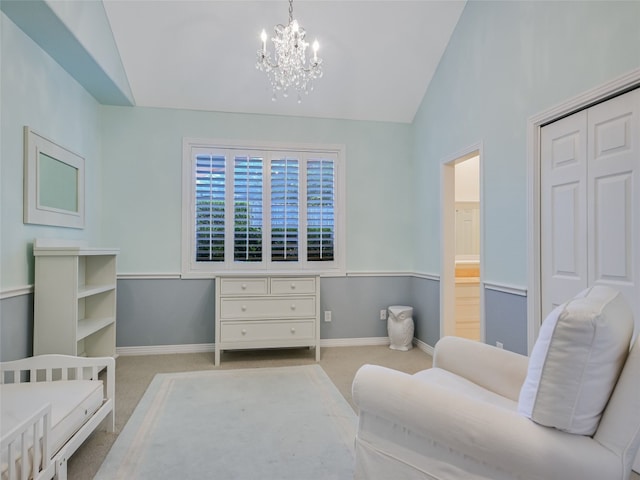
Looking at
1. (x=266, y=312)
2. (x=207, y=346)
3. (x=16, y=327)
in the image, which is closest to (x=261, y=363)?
(x=266, y=312)

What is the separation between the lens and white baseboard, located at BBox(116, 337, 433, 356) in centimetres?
390

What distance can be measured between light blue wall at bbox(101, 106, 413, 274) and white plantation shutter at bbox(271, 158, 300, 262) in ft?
1.04

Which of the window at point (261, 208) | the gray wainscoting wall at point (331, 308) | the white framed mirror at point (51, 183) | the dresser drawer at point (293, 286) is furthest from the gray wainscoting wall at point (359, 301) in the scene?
the white framed mirror at point (51, 183)

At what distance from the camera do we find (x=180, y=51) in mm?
3545

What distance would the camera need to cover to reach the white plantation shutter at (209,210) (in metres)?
4.02

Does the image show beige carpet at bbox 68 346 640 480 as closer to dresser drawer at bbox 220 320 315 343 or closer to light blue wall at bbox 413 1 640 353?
dresser drawer at bbox 220 320 315 343

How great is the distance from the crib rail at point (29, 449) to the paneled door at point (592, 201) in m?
2.73

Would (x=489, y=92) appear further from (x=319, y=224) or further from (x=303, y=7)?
(x=319, y=224)

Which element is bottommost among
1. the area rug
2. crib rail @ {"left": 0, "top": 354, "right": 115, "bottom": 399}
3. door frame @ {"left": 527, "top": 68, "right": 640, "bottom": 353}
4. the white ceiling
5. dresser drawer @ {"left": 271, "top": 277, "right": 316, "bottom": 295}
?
the area rug

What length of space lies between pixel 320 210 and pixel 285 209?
388 millimetres

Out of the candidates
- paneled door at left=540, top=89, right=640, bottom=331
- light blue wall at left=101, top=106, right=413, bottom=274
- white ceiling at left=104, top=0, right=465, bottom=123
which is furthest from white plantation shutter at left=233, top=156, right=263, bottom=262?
paneled door at left=540, top=89, right=640, bottom=331

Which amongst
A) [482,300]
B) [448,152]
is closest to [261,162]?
[448,152]

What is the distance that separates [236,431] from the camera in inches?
89.4

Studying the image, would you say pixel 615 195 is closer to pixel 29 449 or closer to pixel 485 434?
pixel 485 434
